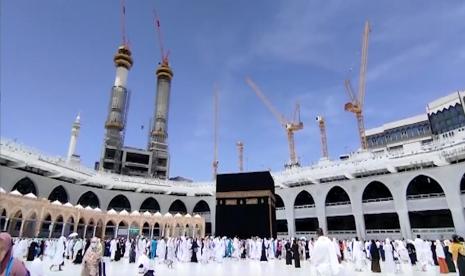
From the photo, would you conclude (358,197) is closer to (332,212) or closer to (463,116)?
(332,212)

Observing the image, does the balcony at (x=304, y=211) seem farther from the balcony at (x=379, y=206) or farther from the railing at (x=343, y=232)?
the balcony at (x=379, y=206)

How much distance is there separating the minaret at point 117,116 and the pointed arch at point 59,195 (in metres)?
16.9

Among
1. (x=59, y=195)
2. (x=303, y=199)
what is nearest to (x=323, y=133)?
(x=303, y=199)

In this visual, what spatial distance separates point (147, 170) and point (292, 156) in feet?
82.6

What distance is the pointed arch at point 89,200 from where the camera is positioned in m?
28.4

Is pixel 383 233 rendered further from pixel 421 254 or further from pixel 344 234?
pixel 421 254

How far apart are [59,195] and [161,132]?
87.8 feet

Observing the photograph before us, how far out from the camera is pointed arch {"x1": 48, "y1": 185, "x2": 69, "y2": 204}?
24.8 meters

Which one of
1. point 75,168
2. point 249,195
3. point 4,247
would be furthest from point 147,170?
point 4,247

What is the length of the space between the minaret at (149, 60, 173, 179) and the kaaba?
106ft

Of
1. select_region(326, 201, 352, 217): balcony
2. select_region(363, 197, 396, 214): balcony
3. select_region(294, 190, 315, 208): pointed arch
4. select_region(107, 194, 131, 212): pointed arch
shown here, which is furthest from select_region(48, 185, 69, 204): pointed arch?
select_region(363, 197, 396, 214): balcony

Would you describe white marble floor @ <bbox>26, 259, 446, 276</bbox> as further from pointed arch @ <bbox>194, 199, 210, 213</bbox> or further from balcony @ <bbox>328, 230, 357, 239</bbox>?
pointed arch @ <bbox>194, 199, 210, 213</bbox>

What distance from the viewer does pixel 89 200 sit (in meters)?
29.1

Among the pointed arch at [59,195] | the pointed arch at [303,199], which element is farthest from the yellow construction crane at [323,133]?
the pointed arch at [59,195]
